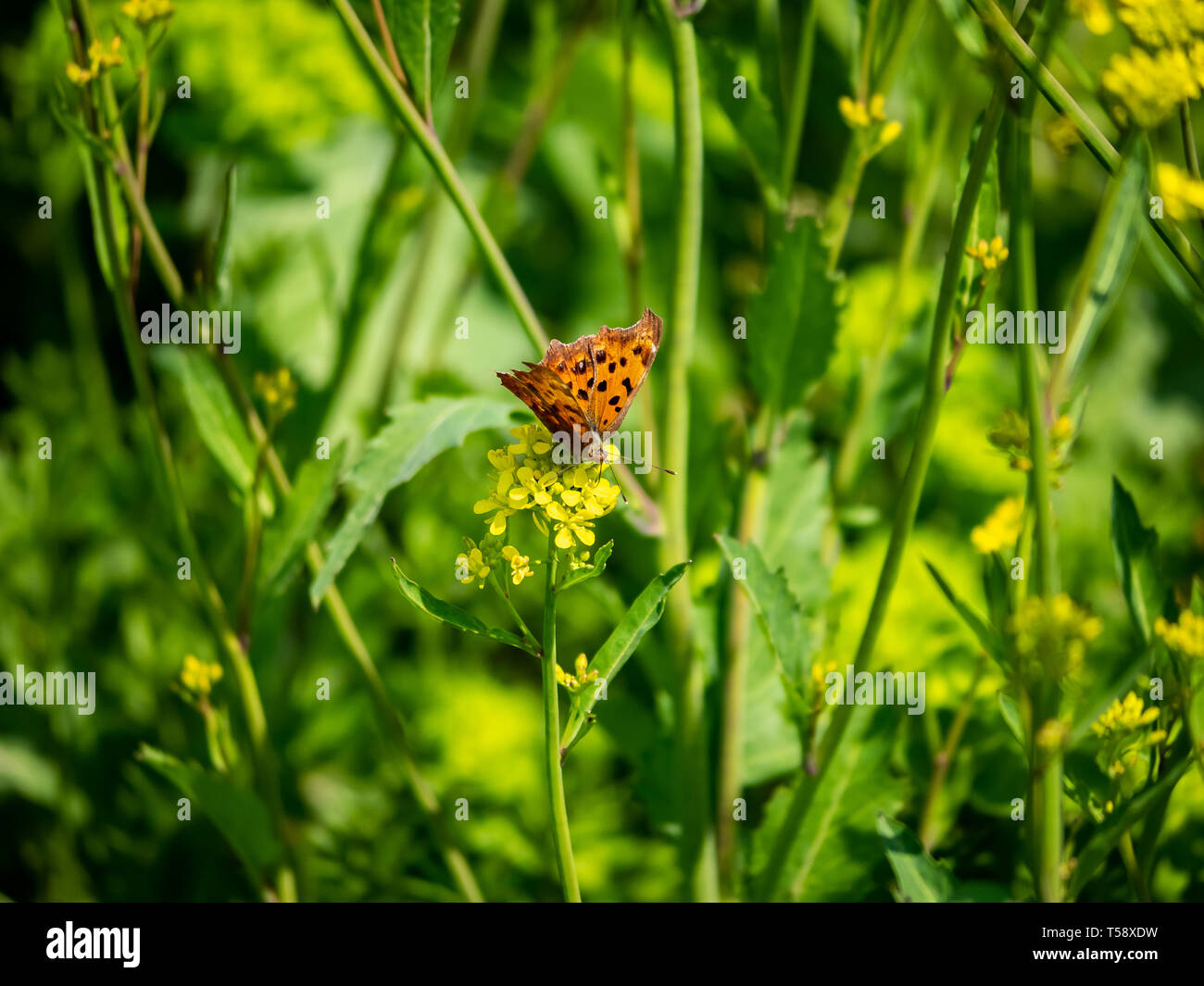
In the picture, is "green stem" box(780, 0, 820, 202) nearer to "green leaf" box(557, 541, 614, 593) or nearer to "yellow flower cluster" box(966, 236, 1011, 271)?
"yellow flower cluster" box(966, 236, 1011, 271)

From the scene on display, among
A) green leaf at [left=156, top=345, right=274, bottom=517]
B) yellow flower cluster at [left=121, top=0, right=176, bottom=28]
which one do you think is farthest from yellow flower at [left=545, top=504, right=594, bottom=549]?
yellow flower cluster at [left=121, top=0, right=176, bottom=28]

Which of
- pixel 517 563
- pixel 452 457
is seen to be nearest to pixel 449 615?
pixel 517 563

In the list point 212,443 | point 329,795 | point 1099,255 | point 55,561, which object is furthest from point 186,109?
point 1099,255

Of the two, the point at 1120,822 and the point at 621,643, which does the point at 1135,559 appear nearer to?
the point at 1120,822

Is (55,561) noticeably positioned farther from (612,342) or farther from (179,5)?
(612,342)

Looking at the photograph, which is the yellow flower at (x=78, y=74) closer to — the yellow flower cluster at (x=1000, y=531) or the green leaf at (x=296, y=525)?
the green leaf at (x=296, y=525)

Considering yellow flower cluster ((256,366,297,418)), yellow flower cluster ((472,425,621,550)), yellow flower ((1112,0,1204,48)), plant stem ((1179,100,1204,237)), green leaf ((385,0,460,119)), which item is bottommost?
yellow flower cluster ((472,425,621,550))
